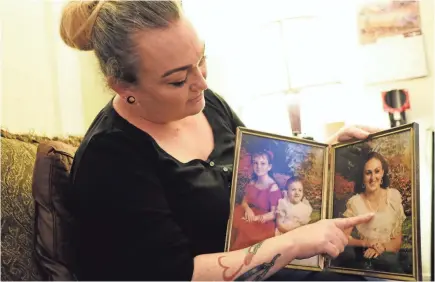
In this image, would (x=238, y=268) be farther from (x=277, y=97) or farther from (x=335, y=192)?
(x=277, y=97)

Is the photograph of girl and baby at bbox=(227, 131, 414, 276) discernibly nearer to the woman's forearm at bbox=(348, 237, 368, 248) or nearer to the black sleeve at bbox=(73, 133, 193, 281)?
the woman's forearm at bbox=(348, 237, 368, 248)

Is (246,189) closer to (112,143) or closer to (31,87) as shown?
(112,143)

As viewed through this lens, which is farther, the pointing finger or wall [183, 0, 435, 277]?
wall [183, 0, 435, 277]

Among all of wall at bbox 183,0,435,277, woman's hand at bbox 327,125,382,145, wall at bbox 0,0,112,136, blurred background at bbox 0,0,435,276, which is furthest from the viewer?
wall at bbox 183,0,435,277

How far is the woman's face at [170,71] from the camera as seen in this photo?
0.92 meters

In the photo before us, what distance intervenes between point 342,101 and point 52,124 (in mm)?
1163

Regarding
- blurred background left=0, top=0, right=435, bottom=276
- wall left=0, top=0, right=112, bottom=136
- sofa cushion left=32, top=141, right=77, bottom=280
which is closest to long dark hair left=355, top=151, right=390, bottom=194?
sofa cushion left=32, top=141, right=77, bottom=280

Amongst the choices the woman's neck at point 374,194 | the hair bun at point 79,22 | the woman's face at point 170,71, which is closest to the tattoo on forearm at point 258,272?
the woman's neck at point 374,194

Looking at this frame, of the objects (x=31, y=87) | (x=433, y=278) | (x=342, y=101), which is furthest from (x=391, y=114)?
(x=31, y=87)

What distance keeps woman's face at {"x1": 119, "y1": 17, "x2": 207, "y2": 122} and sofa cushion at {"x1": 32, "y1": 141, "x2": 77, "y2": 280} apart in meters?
0.23

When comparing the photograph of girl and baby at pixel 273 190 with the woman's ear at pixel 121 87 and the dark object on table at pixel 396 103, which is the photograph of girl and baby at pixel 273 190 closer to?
the woman's ear at pixel 121 87

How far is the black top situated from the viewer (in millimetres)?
885

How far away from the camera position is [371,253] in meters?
0.92

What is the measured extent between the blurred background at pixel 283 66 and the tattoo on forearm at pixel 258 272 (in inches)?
36.4
